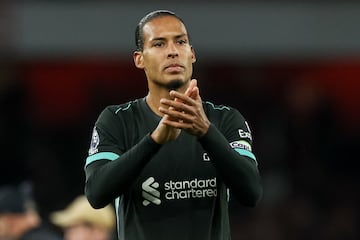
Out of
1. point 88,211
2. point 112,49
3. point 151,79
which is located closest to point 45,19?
point 112,49

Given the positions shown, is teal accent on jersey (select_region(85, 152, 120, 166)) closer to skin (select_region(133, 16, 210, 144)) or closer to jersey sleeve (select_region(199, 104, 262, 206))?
skin (select_region(133, 16, 210, 144))

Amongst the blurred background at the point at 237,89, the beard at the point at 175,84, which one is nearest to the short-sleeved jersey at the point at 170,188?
the beard at the point at 175,84

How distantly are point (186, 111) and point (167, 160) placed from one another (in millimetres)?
436

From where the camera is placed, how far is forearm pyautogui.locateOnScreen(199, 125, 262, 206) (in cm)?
496

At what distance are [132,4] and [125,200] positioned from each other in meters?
8.66

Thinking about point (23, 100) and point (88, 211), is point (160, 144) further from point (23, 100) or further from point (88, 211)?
point (23, 100)

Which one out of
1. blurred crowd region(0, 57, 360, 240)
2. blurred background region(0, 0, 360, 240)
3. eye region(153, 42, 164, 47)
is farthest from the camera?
blurred crowd region(0, 57, 360, 240)

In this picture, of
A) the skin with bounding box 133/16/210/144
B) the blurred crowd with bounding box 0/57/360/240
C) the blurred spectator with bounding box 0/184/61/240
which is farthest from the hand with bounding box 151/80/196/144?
the blurred crowd with bounding box 0/57/360/240

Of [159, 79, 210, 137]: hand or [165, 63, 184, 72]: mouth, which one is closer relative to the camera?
[159, 79, 210, 137]: hand

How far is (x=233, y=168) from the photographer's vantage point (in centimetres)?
502

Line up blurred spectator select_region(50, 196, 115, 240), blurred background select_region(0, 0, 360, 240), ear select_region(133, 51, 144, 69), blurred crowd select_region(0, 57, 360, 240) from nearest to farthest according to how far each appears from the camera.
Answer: ear select_region(133, 51, 144, 69) → blurred spectator select_region(50, 196, 115, 240) → blurred background select_region(0, 0, 360, 240) → blurred crowd select_region(0, 57, 360, 240)

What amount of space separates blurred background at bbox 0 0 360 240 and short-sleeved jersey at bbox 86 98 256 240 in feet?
23.2

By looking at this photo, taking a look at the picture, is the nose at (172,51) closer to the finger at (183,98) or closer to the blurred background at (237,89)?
the finger at (183,98)

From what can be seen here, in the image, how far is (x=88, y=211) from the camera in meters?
8.28
